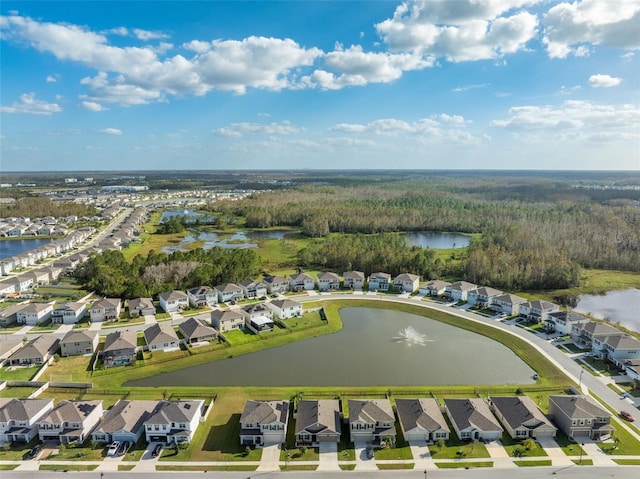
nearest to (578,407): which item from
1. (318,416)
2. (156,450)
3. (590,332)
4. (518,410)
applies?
(518,410)

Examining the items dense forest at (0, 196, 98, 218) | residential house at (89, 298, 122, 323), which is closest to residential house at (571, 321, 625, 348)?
residential house at (89, 298, 122, 323)

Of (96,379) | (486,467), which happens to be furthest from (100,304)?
(486,467)

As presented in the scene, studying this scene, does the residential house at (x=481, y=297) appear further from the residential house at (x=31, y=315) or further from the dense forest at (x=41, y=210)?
the dense forest at (x=41, y=210)

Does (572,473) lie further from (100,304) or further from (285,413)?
(100,304)

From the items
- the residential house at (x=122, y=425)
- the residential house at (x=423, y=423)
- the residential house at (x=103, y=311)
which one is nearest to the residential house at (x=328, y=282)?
Result: the residential house at (x=103, y=311)

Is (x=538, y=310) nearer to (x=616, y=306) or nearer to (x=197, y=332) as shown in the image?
(x=616, y=306)

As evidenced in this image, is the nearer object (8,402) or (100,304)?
(8,402)
